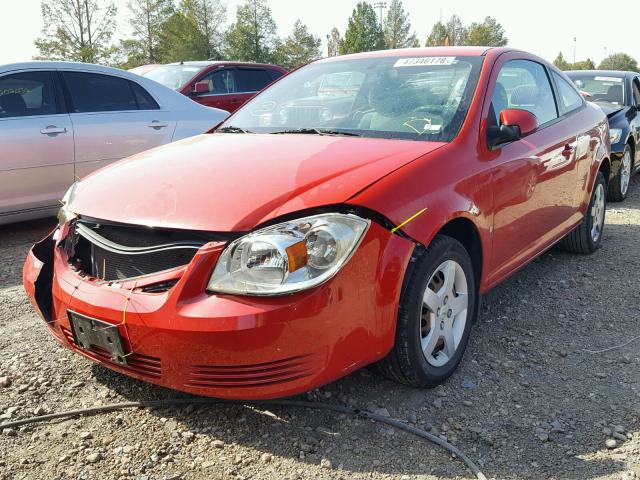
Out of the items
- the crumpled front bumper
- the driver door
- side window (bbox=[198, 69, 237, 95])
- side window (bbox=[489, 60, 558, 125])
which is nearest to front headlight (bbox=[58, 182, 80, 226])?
the crumpled front bumper

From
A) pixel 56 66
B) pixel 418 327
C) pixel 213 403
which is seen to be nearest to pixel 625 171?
pixel 418 327

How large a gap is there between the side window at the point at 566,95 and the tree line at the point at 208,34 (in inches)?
1569

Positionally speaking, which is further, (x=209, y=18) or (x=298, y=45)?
(x=298, y=45)

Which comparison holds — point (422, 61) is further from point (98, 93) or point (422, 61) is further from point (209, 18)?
point (209, 18)

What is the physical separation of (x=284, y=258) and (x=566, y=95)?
323 cm

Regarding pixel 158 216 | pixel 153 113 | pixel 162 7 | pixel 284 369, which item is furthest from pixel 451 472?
pixel 162 7

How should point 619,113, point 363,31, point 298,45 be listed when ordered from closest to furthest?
point 619,113, point 298,45, point 363,31

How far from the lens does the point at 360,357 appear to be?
2395 millimetres

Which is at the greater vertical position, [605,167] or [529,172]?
[529,172]

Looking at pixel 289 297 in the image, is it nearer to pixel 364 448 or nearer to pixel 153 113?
pixel 364 448

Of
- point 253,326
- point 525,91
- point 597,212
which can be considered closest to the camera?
point 253,326

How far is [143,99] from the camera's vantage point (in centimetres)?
620

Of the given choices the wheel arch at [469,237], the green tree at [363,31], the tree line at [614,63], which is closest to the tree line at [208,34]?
the green tree at [363,31]

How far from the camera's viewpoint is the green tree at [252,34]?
58469 mm
